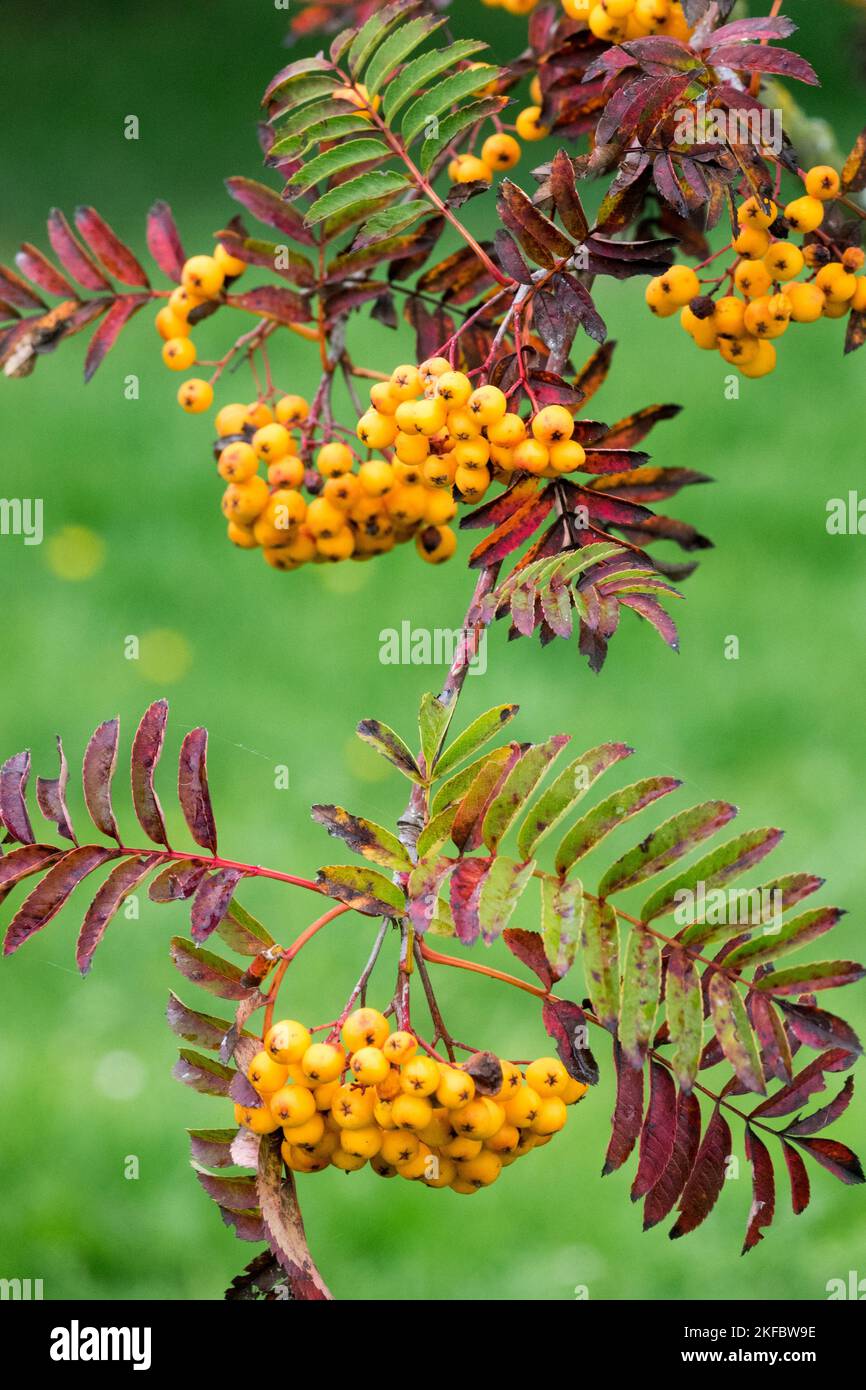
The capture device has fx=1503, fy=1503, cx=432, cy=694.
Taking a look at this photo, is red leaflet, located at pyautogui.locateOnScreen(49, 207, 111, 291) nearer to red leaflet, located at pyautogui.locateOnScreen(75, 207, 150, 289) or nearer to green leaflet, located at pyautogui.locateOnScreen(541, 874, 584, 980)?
red leaflet, located at pyautogui.locateOnScreen(75, 207, 150, 289)

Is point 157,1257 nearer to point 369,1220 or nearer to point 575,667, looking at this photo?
Answer: point 369,1220

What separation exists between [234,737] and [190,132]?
3.71 m

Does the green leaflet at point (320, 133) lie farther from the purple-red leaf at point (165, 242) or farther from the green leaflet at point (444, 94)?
the purple-red leaf at point (165, 242)

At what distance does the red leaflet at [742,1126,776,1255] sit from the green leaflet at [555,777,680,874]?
0.23 metres

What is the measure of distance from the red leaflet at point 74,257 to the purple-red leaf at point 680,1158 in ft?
2.81

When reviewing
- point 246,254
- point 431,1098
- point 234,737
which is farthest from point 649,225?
point 234,737

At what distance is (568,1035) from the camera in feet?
3.04

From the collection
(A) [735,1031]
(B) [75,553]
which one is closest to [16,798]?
(A) [735,1031]

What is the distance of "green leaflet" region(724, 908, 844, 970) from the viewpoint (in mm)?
907

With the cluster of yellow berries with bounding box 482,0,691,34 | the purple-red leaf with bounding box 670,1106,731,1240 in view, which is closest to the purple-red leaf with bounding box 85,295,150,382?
the cluster of yellow berries with bounding box 482,0,691,34

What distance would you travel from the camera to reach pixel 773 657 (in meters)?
3.23

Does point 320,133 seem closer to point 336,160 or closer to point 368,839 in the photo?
point 336,160

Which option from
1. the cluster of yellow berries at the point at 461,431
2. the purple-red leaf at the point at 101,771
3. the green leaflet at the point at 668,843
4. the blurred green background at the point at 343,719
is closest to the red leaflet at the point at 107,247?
the cluster of yellow berries at the point at 461,431

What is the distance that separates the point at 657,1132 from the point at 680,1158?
0.03 metres
